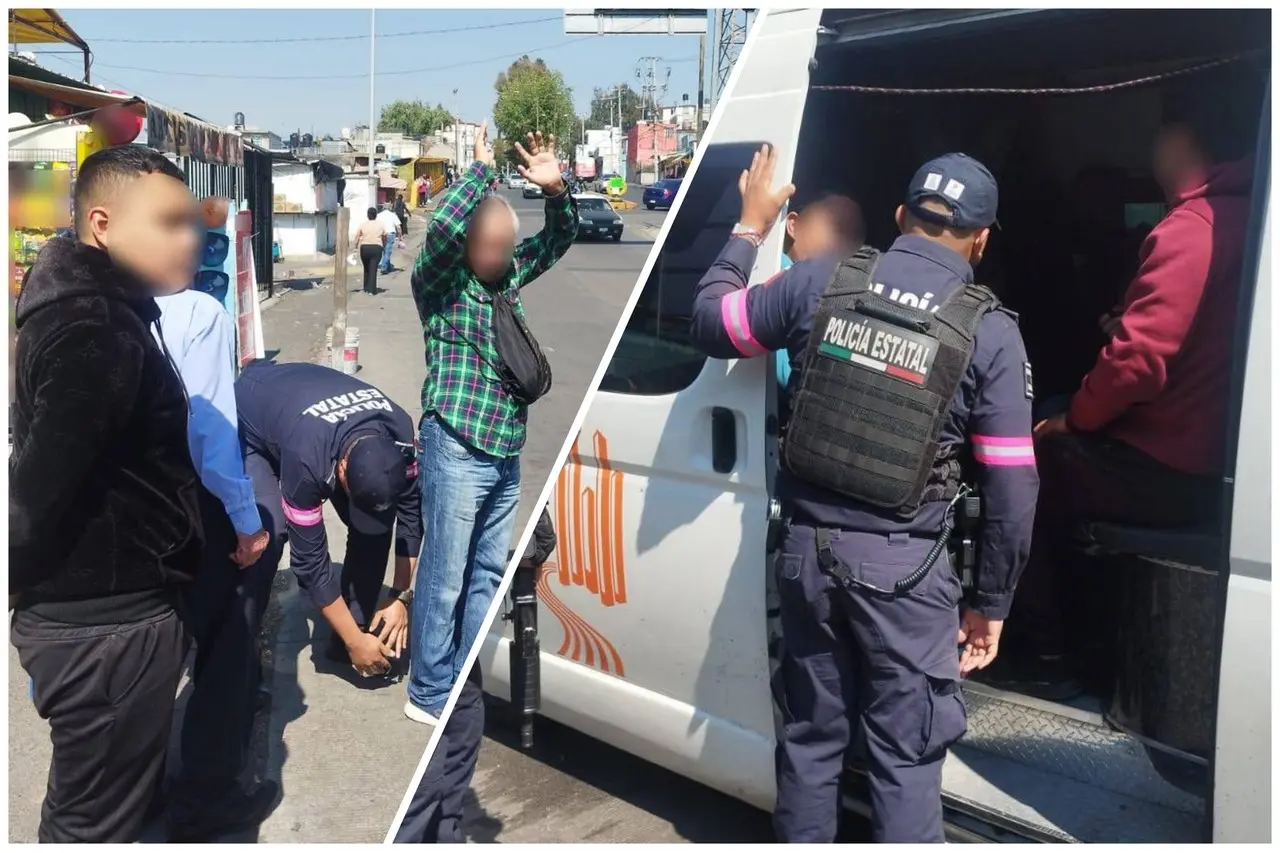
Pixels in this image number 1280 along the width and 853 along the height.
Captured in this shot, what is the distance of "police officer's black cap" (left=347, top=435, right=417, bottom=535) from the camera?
10.2ft

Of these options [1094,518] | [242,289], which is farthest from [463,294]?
[242,289]

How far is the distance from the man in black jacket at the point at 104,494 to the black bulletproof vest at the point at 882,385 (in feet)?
4.21

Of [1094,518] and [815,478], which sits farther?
Result: [1094,518]

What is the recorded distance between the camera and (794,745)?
225 centimetres

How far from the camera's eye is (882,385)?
2.04 meters

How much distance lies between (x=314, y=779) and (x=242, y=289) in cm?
454

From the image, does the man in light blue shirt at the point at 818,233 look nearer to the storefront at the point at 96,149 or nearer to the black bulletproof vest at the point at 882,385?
the black bulletproof vest at the point at 882,385

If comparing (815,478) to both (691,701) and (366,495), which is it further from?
(366,495)

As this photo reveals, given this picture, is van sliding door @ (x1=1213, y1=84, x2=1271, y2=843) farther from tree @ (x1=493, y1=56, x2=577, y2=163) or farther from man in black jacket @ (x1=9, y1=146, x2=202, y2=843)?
man in black jacket @ (x1=9, y1=146, x2=202, y2=843)

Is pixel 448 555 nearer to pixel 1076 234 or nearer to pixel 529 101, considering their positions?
pixel 529 101

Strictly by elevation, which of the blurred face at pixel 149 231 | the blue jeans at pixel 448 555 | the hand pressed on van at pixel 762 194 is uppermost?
the hand pressed on van at pixel 762 194

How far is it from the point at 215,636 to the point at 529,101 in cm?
163

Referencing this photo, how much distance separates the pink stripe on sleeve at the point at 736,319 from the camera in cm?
216

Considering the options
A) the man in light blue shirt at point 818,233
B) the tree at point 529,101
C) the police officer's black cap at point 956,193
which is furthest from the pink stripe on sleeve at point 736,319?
the tree at point 529,101
